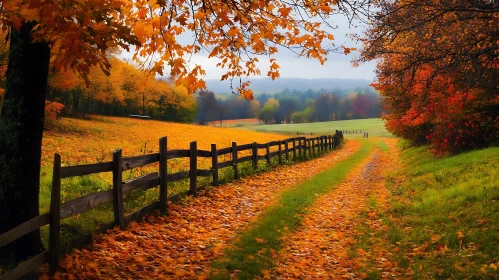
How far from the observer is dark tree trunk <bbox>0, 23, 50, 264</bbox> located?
4926 millimetres

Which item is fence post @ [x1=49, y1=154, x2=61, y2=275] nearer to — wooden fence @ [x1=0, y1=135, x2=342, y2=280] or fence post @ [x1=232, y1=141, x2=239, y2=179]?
wooden fence @ [x1=0, y1=135, x2=342, y2=280]

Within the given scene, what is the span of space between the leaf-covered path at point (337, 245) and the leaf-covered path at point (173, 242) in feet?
3.97

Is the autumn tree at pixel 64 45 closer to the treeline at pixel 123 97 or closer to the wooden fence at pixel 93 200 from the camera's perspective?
the wooden fence at pixel 93 200

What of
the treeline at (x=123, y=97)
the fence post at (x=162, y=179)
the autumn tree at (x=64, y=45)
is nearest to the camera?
the autumn tree at (x=64, y=45)

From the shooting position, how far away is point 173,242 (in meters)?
6.94

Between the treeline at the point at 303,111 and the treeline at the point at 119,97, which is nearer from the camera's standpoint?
the treeline at the point at 119,97

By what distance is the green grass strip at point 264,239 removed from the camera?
5.75 m

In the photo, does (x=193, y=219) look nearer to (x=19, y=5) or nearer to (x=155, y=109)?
(x=19, y=5)

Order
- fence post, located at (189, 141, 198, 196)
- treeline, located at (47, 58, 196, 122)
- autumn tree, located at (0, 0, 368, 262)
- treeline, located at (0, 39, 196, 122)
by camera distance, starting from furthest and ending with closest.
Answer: treeline, located at (47, 58, 196, 122)
treeline, located at (0, 39, 196, 122)
fence post, located at (189, 141, 198, 196)
autumn tree, located at (0, 0, 368, 262)

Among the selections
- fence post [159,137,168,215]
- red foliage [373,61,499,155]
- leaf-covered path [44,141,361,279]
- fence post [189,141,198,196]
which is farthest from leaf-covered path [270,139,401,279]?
red foliage [373,61,499,155]

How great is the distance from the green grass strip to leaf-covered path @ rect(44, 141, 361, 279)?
0.87ft

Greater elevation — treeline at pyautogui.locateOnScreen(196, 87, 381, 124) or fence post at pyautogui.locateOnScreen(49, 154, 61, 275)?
treeline at pyautogui.locateOnScreen(196, 87, 381, 124)

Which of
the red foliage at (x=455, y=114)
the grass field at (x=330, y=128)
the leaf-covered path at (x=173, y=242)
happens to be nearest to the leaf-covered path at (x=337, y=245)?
the leaf-covered path at (x=173, y=242)

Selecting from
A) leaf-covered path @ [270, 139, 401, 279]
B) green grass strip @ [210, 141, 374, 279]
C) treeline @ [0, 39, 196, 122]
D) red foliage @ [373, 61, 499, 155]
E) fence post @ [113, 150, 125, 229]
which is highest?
treeline @ [0, 39, 196, 122]
